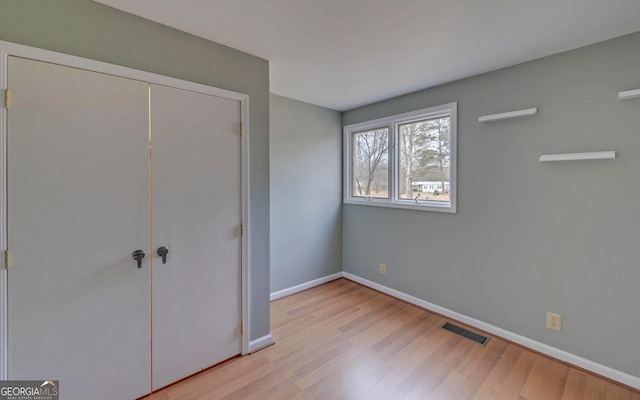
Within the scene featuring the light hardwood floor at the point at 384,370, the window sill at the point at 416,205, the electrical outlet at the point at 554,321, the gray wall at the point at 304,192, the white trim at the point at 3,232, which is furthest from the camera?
the gray wall at the point at 304,192

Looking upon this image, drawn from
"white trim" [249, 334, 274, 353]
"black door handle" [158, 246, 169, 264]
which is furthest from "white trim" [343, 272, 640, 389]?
"black door handle" [158, 246, 169, 264]

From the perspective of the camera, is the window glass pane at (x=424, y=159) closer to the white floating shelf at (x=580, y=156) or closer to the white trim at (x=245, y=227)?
the white floating shelf at (x=580, y=156)

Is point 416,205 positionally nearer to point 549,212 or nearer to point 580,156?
point 549,212

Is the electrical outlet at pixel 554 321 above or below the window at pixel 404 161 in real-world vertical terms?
→ below

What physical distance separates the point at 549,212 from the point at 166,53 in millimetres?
3127

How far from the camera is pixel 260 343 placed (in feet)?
7.54

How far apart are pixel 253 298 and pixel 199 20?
208 centimetres

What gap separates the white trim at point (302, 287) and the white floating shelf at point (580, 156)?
278 cm

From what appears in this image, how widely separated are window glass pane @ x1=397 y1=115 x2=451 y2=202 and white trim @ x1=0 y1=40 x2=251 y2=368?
1978mm

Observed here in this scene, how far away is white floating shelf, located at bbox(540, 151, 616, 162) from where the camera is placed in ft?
6.14

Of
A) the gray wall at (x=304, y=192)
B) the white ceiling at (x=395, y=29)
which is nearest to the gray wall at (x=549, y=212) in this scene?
the white ceiling at (x=395, y=29)

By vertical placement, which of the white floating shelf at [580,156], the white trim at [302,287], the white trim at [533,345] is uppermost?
the white floating shelf at [580,156]

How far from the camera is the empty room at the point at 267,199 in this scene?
147 cm

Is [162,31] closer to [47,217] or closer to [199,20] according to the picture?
[199,20]
